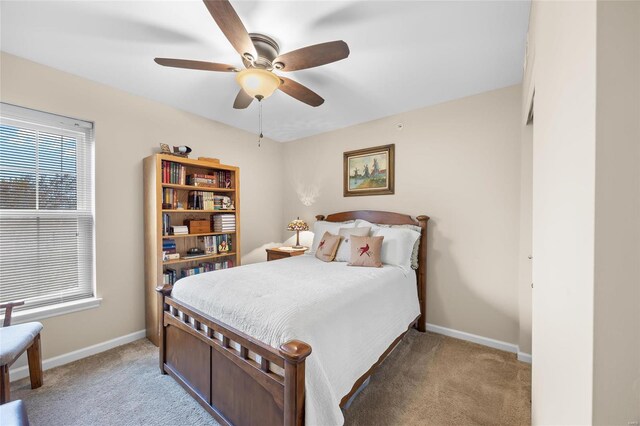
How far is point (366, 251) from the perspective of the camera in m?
2.65

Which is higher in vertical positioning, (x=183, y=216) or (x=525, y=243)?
(x=183, y=216)

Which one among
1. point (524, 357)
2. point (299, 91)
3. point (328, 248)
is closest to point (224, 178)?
point (328, 248)

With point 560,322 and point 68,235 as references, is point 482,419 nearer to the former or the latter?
point 560,322

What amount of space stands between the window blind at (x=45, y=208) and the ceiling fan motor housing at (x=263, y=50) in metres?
1.93

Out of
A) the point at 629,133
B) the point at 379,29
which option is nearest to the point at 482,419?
the point at 629,133

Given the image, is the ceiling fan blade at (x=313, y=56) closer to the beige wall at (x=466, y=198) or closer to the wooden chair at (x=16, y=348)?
the beige wall at (x=466, y=198)

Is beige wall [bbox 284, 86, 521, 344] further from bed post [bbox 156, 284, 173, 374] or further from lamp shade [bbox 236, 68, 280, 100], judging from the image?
bed post [bbox 156, 284, 173, 374]

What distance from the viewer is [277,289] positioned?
1.80m

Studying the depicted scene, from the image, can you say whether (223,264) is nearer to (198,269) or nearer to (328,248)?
(198,269)

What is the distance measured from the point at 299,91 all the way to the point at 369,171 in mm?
1650

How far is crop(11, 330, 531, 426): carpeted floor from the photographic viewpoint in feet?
5.59

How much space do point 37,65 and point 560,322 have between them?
375 cm

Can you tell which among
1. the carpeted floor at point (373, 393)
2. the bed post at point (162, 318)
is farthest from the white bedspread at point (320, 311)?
the carpeted floor at point (373, 393)

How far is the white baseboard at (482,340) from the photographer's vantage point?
2385 mm
